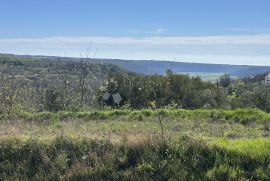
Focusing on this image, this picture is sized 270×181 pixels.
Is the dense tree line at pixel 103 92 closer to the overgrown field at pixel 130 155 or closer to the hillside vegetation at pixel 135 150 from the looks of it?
the hillside vegetation at pixel 135 150

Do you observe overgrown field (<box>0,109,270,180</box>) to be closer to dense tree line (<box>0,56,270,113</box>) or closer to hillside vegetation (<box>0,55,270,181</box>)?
hillside vegetation (<box>0,55,270,181</box>)

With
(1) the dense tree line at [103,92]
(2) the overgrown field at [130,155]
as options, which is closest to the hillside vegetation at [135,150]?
(2) the overgrown field at [130,155]

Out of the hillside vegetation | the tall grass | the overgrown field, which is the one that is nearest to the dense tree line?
the hillside vegetation

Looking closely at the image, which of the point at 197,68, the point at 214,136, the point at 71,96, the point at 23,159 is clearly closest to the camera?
the point at 23,159

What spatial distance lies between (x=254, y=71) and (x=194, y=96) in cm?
4221

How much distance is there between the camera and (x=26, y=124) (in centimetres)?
1124

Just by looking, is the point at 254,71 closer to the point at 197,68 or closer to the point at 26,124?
the point at 197,68

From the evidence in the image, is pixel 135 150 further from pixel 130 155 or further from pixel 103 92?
pixel 103 92

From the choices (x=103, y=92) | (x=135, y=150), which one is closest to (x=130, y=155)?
(x=135, y=150)

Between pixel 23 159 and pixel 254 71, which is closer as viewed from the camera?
pixel 23 159

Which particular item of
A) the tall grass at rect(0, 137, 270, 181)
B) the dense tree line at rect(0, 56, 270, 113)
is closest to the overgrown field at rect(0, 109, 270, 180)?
the tall grass at rect(0, 137, 270, 181)

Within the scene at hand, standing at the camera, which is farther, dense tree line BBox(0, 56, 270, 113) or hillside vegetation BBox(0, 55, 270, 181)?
dense tree line BBox(0, 56, 270, 113)

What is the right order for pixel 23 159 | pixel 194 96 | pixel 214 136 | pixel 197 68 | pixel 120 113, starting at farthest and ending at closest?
pixel 197 68 < pixel 194 96 < pixel 120 113 < pixel 214 136 < pixel 23 159

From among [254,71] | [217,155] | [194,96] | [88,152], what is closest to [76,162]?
[88,152]
